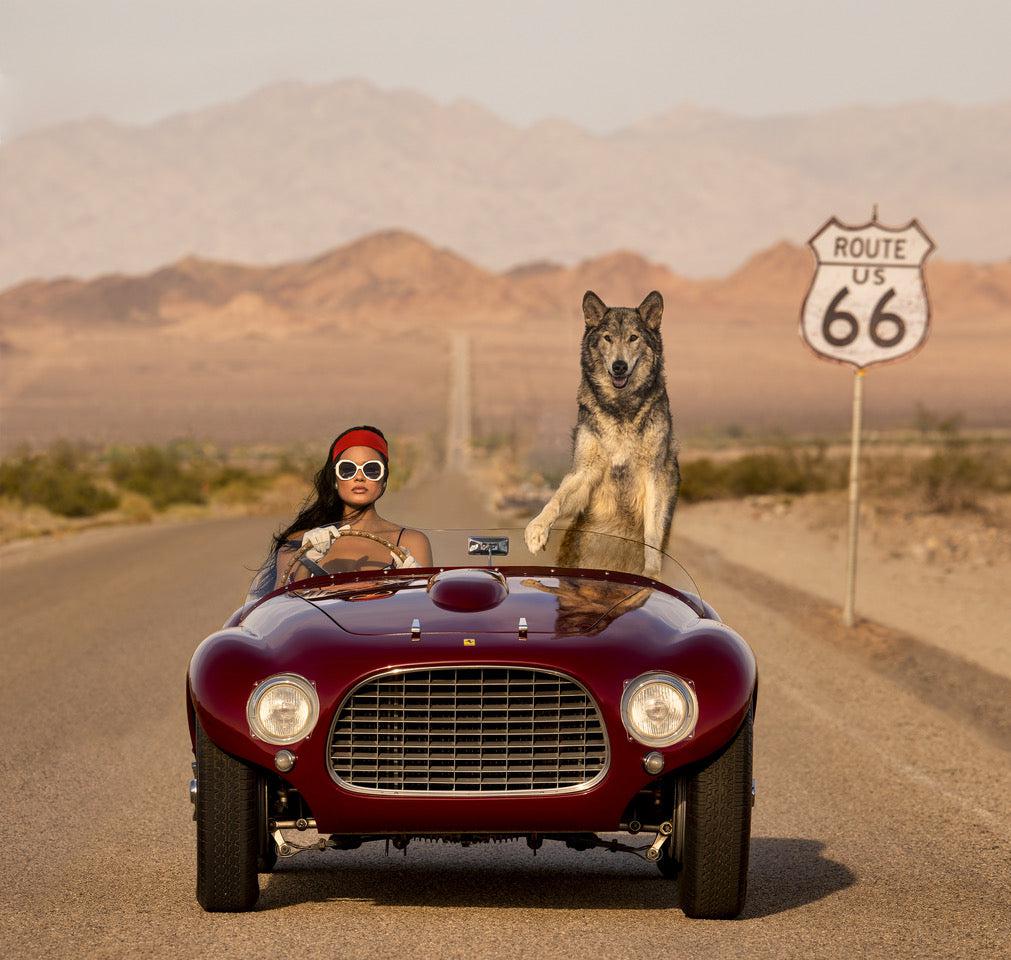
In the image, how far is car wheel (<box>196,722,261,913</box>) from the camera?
6000mm


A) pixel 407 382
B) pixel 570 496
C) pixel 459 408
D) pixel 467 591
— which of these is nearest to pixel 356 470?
pixel 467 591

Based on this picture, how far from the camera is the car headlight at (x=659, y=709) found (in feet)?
19.4

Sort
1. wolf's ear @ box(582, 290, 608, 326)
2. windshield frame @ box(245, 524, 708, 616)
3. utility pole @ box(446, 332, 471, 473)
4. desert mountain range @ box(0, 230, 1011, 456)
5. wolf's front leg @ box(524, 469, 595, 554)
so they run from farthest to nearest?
1. desert mountain range @ box(0, 230, 1011, 456)
2. utility pole @ box(446, 332, 471, 473)
3. wolf's ear @ box(582, 290, 608, 326)
4. wolf's front leg @ box(524, 469, 595, 554)
5. windshield frame @ box(245, 524, 708, 616)

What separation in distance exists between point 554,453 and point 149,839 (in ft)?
12.8

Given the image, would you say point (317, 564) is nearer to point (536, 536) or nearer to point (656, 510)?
point (536, 536)

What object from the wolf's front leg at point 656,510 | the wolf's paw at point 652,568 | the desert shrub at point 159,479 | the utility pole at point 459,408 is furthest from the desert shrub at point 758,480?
the utility pole at point 459,408

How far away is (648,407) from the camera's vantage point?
28.6 ft

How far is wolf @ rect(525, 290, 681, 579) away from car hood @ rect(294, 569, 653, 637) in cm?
147

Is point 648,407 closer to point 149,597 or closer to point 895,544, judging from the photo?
point 149,597

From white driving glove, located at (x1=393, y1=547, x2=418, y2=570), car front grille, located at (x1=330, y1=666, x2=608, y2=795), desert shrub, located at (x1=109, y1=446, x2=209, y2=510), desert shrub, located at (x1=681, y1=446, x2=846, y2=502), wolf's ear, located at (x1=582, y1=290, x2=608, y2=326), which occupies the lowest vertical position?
desert shrub, located at (x1=109, y1=446, x2=209, y2=510)

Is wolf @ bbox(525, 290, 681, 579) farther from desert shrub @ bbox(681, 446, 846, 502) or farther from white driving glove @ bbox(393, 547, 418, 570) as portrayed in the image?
desert shrub @ bbox(681, 446, 846, 502)

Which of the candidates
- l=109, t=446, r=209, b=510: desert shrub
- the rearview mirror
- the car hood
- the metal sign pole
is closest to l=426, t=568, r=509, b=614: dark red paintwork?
the car hood

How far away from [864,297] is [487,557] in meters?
10.6

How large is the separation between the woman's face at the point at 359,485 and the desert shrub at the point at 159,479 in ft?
136
